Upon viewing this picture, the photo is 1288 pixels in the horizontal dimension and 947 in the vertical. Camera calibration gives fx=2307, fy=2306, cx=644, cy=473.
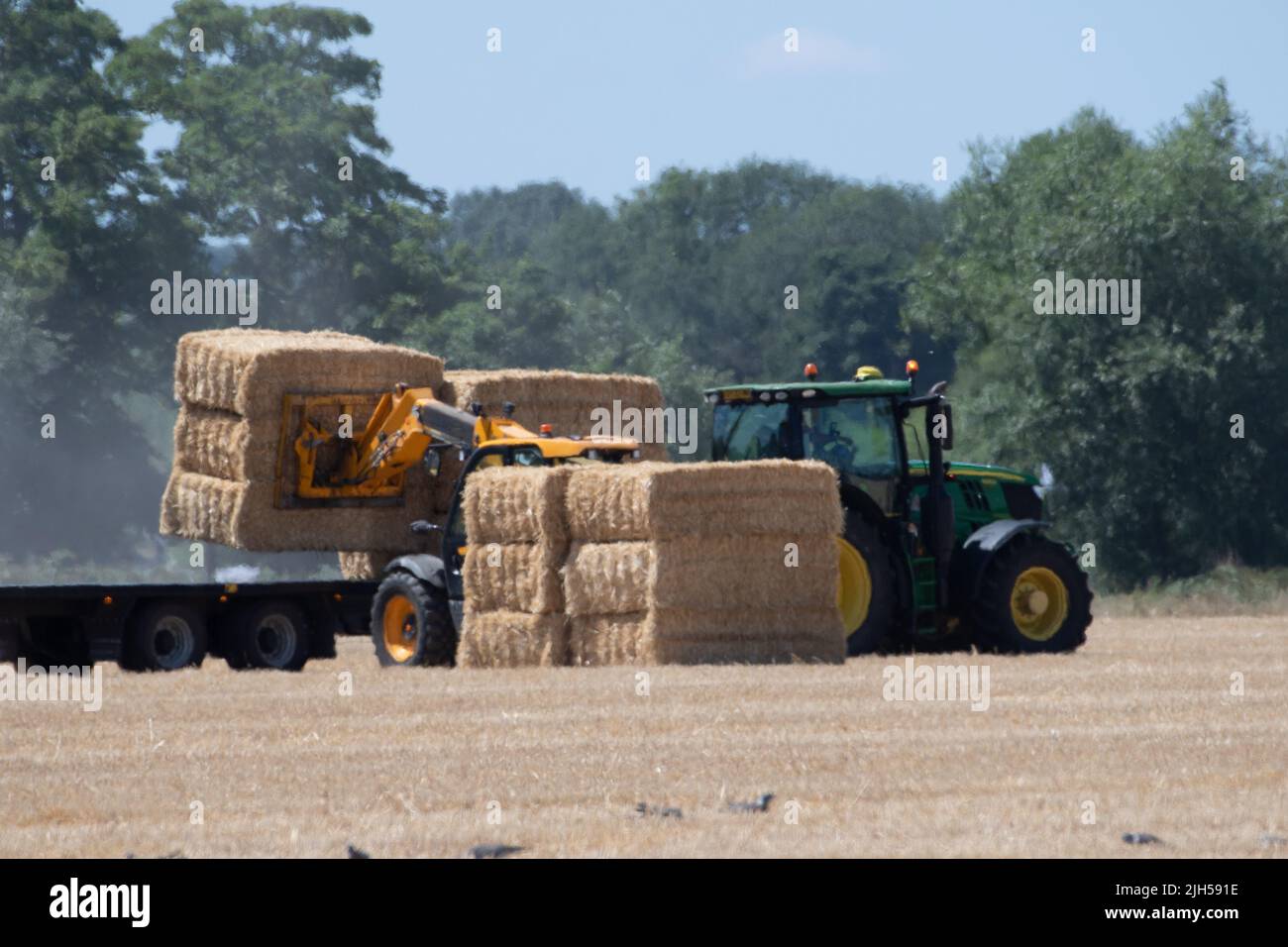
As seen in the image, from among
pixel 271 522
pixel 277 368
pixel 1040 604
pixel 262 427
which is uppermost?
pixel 277 368

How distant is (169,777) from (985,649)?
1121 centimetres

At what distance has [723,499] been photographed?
19.8 meters

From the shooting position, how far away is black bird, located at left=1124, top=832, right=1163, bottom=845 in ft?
31.4

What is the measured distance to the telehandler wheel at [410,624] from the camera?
21.9 m

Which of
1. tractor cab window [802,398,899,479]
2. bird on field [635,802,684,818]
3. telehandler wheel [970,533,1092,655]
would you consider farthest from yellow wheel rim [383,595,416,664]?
bird on field [635,802,684,818]

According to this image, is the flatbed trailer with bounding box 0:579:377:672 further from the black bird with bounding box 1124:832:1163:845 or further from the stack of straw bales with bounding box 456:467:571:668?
the black bird with bounding box 1124:832:1163:845

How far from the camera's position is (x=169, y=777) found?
39.5ft

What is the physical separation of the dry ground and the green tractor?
2248 millimetres

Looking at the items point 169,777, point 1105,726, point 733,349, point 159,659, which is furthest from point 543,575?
point 733,349

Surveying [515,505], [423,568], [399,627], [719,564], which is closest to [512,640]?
[515,505]

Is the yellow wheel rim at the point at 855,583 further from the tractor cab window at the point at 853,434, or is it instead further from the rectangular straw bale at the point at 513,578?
the rectangular straw bale at the point at 513,578

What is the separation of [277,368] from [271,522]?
1.59 m

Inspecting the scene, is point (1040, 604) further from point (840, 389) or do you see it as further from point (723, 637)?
point (723, 637)

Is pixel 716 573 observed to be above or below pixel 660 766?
above
